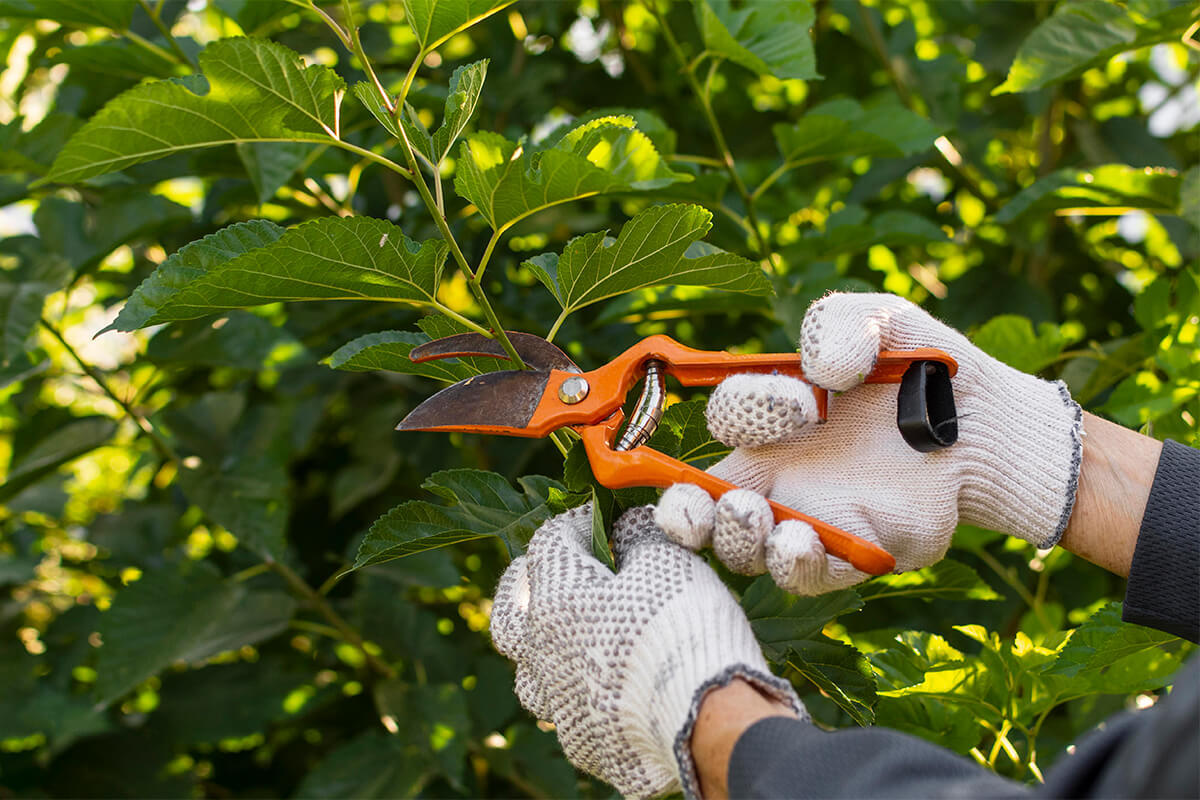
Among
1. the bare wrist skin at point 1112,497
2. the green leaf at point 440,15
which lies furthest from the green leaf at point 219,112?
the bare wrist skin at point 1112,497

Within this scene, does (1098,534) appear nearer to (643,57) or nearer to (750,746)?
(750,746)

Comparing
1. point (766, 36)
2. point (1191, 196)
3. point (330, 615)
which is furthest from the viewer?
point (330, 615)

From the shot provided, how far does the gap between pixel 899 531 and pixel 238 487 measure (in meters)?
1.22

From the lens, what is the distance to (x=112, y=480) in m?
3.46

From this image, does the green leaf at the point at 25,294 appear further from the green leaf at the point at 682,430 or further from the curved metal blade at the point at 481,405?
the green leaf at the point at 682,430

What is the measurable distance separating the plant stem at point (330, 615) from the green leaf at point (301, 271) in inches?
36.7

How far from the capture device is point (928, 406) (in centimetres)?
101

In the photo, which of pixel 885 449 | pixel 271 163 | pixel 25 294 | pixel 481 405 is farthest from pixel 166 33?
pixel 885 449

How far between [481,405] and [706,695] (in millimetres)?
379

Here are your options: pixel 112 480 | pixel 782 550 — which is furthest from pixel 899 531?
pixel 112 480

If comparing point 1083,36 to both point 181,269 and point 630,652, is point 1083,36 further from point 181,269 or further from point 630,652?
point 181,269

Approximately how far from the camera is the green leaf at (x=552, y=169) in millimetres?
1008

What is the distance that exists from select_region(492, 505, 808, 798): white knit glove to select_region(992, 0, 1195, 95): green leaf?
3.22 feet

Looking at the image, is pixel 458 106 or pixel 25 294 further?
pixel 25 294
